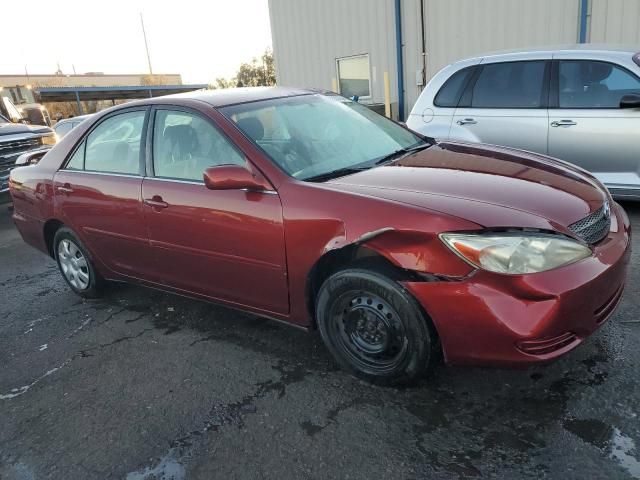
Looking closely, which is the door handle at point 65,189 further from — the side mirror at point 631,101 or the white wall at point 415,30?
the white wall at point 415,30

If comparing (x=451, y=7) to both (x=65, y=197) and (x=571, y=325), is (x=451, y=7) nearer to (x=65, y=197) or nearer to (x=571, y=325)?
(x=65, y=197)

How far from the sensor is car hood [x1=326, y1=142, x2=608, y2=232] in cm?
243

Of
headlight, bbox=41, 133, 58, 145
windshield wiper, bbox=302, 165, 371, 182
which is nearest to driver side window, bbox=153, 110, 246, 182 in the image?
windshield wiper, bbox=302, 165, 371, 182

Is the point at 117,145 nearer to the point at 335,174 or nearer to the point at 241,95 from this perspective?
the point at 241,95

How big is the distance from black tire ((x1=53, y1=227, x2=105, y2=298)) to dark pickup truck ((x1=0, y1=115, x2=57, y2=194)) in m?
3.90

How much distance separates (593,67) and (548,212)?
11.3ft

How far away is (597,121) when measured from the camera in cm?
507

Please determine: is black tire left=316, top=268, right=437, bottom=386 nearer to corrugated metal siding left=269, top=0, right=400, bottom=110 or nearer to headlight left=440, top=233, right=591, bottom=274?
headlight left=440, top=233, right=591, bottom=274

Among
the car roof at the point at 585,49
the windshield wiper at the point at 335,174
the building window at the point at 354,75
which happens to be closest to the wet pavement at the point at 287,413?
the windshield wiper at the point at 335,174

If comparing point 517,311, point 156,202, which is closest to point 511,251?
point 517,311

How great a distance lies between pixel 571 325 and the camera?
235 cm

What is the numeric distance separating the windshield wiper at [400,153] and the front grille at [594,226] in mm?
1174

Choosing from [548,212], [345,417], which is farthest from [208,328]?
[548,212]

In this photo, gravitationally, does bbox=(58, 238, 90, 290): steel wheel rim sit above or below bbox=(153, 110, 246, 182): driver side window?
below
